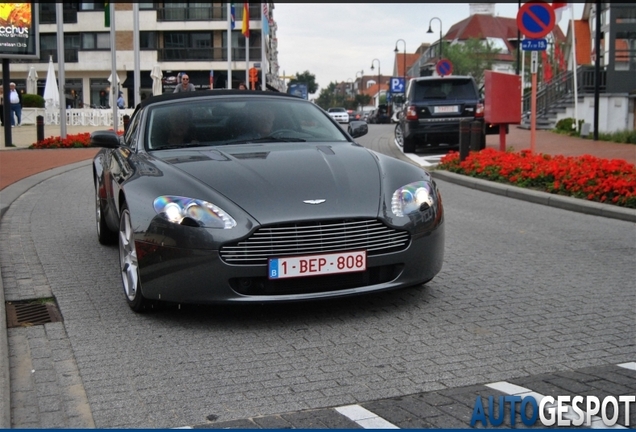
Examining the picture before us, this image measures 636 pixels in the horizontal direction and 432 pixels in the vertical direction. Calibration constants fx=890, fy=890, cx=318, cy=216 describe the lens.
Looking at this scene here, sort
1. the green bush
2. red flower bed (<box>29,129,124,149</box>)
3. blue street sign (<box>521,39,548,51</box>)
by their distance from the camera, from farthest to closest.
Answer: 1. the green bush
2. red flower bed (<box>29,129,124,149</box>)
3. blue street sign (<box>521,39,548,51</box>)

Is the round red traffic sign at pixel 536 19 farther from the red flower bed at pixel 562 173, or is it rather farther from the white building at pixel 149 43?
the white building at pixel 149 43

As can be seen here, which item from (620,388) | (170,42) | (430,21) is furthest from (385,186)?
(170,42)

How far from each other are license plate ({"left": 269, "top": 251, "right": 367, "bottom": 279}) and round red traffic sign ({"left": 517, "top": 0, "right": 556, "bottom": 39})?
9.86 meters

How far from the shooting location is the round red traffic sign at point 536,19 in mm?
14016

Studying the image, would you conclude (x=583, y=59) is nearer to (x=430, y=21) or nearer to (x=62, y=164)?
(x=430, y=21)

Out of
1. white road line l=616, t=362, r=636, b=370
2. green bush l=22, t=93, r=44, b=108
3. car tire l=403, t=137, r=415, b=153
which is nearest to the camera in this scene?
white road line l=616, t=362, r=636, b=370

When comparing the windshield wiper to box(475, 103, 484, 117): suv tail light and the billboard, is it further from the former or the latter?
the billboard

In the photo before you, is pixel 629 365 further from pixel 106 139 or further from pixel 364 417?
pixel 106 139

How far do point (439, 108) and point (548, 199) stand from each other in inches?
368

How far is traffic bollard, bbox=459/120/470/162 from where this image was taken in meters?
15.9

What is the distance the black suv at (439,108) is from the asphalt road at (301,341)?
1300cm

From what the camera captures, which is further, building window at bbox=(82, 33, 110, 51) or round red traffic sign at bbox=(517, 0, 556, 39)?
building window at bbox=(82, 33, 110, 51)

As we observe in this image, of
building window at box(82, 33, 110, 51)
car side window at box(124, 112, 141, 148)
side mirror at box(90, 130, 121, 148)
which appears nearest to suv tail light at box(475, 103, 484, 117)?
car side window at box(124, 112, 141, 148)

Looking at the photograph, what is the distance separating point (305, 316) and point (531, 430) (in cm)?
219
